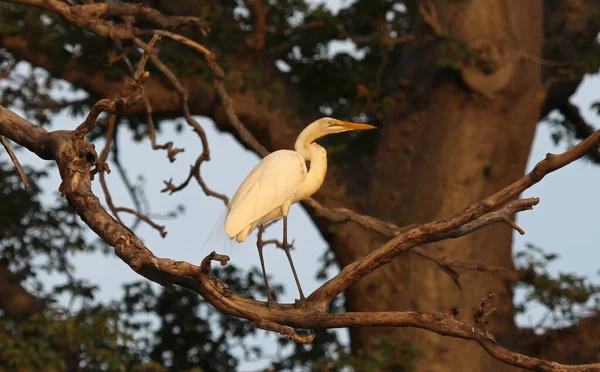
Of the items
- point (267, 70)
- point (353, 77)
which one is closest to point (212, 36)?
point (267, 70)

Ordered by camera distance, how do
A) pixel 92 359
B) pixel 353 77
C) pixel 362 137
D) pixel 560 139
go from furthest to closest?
1. pixel 560 139
2. pixel 362 137
3. pixel 353 77
4. pixel 92 359

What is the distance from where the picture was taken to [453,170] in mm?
7438

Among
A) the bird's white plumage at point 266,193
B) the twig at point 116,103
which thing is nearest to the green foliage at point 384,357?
the bird's white plumage at point 266,193

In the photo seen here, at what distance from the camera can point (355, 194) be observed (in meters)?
7.62

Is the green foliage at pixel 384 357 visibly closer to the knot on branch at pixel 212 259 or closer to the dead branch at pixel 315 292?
the dead branch at pixel 315 292

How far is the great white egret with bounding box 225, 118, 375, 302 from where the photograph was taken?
4301mm

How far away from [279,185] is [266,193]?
0.08 meters

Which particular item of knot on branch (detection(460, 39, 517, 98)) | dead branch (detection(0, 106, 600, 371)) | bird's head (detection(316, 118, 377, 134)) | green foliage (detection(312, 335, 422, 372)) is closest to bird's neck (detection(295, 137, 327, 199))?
bird's head (detection(316, 118, 377, 134))

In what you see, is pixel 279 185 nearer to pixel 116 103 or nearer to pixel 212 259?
pixel 116 103

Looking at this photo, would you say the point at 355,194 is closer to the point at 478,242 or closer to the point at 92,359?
the point at 478,242

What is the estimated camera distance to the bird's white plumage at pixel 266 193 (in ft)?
14.1

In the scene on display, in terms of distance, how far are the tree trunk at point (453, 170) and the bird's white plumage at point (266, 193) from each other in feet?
8.97

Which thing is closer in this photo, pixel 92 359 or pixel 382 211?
pixel 92 359

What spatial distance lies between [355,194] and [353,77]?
105 cm
